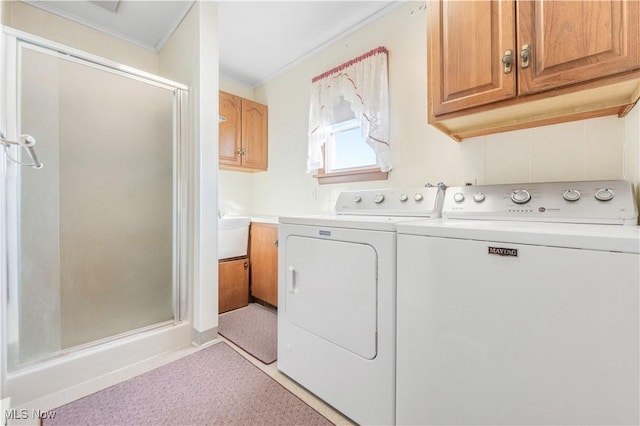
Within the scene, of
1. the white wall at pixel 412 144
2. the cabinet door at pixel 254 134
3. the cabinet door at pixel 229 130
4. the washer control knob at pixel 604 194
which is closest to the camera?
the washer control knob at pixel 604 194

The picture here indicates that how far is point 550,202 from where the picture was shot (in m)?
1.14

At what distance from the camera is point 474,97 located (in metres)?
1.20

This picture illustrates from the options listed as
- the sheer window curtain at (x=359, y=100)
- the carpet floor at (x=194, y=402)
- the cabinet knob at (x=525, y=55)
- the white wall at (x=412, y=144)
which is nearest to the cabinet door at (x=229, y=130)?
the white wall at (x=412, y=144)

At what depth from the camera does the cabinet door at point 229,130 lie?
8.99ft

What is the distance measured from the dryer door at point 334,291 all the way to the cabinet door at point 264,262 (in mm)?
979

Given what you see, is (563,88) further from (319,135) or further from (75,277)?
(75,277)

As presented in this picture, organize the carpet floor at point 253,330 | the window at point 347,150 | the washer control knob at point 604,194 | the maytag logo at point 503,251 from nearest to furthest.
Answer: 1. the maytag logo at point 503,251
2. the washer control knob at point 604,194
3. the carpet floor at point 253,330
4. the window at point 347,150

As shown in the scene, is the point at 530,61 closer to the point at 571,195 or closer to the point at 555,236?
the point at 571,195

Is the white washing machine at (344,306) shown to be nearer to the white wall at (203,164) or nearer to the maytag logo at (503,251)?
the maytag logo at (503,251)

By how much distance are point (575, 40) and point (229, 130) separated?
103 inches

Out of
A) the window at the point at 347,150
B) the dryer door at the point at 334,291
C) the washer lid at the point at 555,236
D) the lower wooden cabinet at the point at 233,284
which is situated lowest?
the lower wooden cabinet at the point at 233,284

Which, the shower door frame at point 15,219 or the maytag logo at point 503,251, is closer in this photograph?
the maytag logo at point 503,251

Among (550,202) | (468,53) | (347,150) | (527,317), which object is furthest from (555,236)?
(347,150)

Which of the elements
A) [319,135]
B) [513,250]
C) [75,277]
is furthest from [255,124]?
[513,250]
